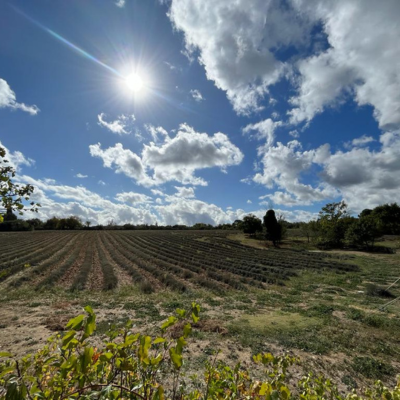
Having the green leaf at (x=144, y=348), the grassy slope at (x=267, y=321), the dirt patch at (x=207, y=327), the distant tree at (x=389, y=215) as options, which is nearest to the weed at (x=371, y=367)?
the grassy slope at (x=267, y=321)

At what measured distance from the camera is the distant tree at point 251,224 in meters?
55.3

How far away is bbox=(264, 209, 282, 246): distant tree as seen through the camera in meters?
41.7

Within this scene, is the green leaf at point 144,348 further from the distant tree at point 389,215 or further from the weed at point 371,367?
the distant tree at point 389,215

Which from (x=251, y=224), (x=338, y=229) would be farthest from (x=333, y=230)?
(x=251, y=224)

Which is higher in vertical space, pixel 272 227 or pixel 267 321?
pixel 272 227

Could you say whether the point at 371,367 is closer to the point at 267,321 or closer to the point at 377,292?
the point at 267,321

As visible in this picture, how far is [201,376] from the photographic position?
197 inches

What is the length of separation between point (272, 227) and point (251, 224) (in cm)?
1332

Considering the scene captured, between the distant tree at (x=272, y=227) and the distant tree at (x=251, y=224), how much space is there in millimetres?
12074

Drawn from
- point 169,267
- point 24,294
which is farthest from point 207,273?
point 24,294

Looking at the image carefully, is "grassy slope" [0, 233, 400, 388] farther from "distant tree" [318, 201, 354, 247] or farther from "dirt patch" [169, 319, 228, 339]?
"distant tree" [318, 201, 354, 247]

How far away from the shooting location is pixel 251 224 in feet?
182

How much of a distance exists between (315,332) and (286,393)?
8.09 m

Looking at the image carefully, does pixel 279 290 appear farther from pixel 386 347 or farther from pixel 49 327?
pixel 49 327
